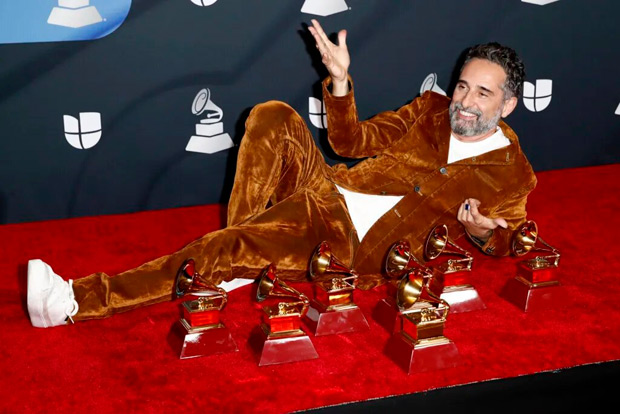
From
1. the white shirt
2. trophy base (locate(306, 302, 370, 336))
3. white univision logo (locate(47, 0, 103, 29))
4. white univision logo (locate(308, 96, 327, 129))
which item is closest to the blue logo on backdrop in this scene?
white univision logo (locate(47, 0, 103, 29))

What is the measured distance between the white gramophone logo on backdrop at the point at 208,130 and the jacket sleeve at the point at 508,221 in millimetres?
1440

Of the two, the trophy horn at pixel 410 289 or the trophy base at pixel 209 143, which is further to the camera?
the trophy base at pixel 209 143

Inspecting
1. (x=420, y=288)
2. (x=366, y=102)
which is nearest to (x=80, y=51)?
(x=366, y=102)

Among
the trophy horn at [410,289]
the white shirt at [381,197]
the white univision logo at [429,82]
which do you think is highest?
the white univision logo at [429,82]

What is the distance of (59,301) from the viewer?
7.29 feet

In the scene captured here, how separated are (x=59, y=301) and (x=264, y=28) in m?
1.79

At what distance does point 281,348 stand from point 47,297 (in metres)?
0.64

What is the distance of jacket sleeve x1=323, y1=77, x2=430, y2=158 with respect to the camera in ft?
8.46

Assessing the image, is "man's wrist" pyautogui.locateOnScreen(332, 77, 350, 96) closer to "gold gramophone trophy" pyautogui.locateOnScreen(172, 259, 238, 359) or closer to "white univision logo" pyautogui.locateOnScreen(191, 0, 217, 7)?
"gold gramophone trophy" pyautogui.locateOnScreen(172, 259, 238, 359)

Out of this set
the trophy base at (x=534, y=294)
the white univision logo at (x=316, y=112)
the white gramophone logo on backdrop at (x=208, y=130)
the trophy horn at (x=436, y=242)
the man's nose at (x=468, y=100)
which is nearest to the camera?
the trophy horn at (x=436, y=242)

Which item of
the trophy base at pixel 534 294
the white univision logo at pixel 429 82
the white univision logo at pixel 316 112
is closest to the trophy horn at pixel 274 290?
the trophy base at pixel 534 294

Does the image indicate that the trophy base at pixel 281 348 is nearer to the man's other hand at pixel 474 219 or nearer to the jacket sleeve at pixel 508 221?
the man's other hand at pixel 474 219

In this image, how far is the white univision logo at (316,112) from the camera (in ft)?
12.5

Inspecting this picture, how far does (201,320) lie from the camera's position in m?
2.17
